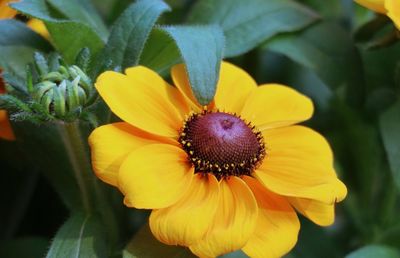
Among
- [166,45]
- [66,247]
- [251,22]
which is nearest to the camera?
[66,247]

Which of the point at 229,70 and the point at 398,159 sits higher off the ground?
the point at 229,70

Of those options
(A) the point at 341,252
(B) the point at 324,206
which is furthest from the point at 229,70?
(A) the point at 341,252

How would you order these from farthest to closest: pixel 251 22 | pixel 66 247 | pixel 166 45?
1. pixel 251 22
2. pixel 166 45
3. pixel 66 247

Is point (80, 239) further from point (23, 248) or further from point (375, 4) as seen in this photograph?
point (375, 4)

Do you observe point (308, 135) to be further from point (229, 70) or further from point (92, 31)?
point (92, 31)

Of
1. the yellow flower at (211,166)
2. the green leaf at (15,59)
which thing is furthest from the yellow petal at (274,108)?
the green leaf at (15,59)

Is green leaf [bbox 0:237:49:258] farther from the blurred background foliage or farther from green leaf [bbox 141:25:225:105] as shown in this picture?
green leaf [bbox 141:25:225:105]

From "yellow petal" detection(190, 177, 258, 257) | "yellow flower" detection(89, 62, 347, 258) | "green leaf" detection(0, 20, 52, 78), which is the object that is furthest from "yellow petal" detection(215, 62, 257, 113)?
"green leaf" detection(0, 20, 52, 78)
